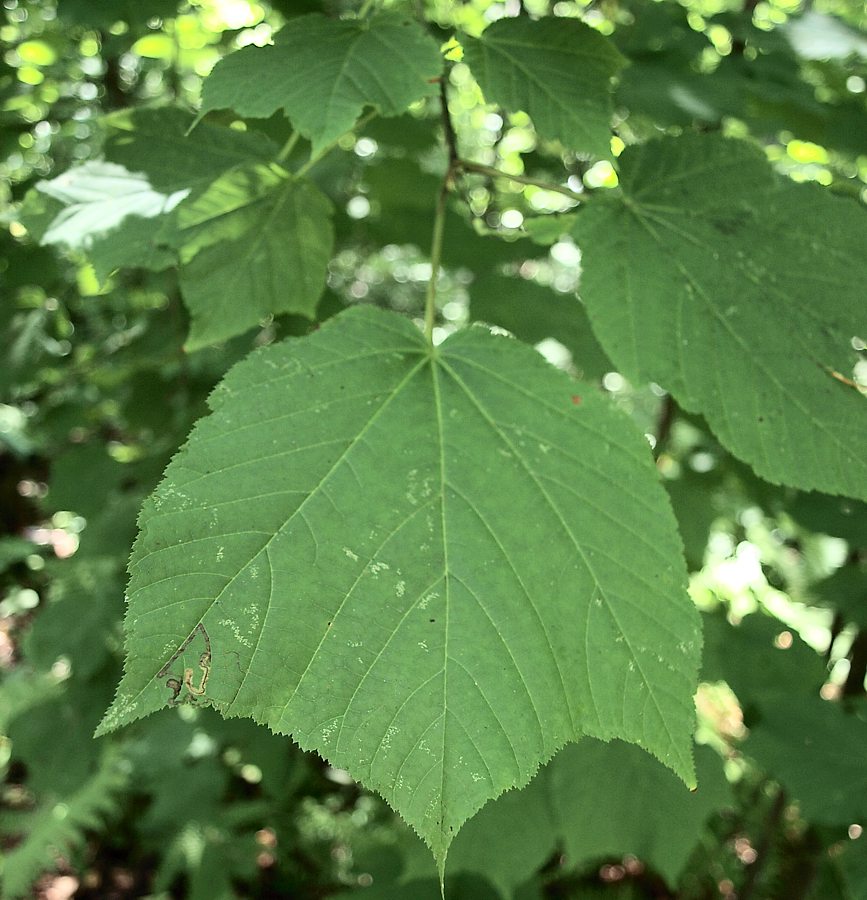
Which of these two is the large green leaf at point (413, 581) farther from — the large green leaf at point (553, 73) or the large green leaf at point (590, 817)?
the large green leaf at point (590, 817)

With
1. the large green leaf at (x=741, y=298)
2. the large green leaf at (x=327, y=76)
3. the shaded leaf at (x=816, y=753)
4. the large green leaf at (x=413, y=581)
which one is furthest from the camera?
the shaded leaf at (x=816, y=753)

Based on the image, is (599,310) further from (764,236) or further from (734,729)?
(734,729)

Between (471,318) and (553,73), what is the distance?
101 centimetres

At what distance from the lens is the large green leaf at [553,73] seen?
3.29 ft

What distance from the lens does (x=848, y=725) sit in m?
1.76

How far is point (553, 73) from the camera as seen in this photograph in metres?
1.03

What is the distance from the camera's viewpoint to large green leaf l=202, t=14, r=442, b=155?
866 millimetres

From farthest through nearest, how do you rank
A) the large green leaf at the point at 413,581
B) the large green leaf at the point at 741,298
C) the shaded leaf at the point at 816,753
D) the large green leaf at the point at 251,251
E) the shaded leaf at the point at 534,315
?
1. the shaded leaf at the point at 534,315
2. the shaded leaf at the point at 816,753
3. the large green leaf at the point at 251,251
4. the large green leaf at the point at 741,298
5. the large green leaf at the point at 413,581

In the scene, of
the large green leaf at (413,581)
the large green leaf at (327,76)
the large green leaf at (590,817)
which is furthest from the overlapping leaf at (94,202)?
the large green leaf at (590,817)

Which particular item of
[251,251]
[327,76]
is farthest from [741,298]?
[251,251]

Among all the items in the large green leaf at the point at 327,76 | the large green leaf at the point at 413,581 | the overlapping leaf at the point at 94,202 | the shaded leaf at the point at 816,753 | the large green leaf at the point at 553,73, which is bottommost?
the shaded leaf at the point at 816,753

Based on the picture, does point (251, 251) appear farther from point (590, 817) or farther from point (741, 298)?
point (590, 817)

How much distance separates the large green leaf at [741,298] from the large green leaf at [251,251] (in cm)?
42

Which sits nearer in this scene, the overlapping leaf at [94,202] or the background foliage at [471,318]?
the background foliage at [471,318]
